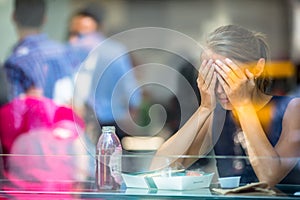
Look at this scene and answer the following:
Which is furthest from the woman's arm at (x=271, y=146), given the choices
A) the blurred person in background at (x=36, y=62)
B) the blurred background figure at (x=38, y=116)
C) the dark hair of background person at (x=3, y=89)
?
the dark hair of background person at (x=3, y=89)

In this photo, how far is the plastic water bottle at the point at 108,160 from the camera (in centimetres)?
186

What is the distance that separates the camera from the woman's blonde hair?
1.95 m

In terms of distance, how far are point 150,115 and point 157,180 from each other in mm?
604

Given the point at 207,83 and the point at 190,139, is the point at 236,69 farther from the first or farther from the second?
the point at 190,139

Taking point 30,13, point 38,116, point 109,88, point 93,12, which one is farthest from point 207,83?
point 93,12

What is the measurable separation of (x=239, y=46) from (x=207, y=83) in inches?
6.4

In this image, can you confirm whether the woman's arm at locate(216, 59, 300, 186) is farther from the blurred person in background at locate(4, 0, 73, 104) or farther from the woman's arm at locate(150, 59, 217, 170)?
the blurred person in background at locate(4, 0, 73, 104)

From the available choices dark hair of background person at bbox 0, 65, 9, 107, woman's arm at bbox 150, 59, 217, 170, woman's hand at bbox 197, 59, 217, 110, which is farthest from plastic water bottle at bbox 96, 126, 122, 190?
dark hair of background person at bbox 0, 65, 9, 107

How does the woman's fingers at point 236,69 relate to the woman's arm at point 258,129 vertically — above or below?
above

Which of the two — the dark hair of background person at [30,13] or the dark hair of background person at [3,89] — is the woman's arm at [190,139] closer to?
the dark hair of background person at [3,89]

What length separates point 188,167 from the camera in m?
1.94

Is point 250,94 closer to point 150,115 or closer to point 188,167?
point 188,167

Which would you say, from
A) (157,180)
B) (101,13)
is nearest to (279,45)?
(101,13)

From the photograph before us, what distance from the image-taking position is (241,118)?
1.97 metres
